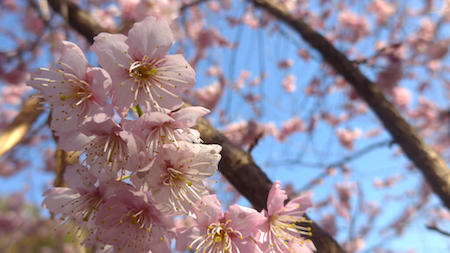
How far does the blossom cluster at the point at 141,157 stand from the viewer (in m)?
0.60

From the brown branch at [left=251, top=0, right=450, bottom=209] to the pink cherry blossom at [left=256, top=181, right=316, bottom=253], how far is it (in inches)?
28.6

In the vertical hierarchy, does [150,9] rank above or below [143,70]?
above

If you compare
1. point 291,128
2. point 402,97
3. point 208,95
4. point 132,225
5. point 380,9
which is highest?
point 380,9

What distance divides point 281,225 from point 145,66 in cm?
51

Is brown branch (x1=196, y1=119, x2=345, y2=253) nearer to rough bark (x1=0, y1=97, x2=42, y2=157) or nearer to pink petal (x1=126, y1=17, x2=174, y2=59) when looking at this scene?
pink petal (x1=126, y1=17, x2=174, y2=59)

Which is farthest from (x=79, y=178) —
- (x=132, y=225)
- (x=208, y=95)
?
(x=208, y=95)

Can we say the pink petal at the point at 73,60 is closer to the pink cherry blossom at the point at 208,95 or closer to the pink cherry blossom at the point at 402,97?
the pink cherry blossom at the point at 208,95

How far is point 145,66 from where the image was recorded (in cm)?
70

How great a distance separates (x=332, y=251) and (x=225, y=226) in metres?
0.37

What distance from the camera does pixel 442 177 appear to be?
1120 mm

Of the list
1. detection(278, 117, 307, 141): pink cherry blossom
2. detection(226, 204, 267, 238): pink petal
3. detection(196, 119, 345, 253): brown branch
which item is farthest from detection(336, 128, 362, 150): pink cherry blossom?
detection(226, 204, 267, 238): pink petal

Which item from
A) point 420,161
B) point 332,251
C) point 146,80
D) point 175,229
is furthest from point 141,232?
point 420,161

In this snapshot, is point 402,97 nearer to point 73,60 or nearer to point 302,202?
point 302,202

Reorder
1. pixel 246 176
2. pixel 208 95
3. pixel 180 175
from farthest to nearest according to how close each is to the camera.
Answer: pixel 208 95
pixel 246 176
pixel 180 175
